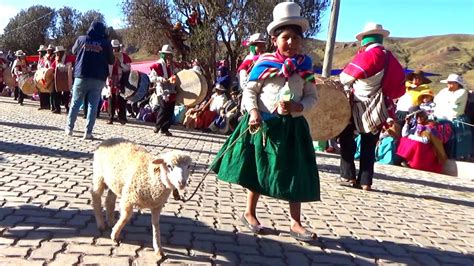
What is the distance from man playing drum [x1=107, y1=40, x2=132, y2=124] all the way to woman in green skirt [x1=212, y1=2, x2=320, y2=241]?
9669 mm

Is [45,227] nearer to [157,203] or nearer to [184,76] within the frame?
[157,203]

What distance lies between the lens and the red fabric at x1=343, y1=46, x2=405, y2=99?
22.4 feet

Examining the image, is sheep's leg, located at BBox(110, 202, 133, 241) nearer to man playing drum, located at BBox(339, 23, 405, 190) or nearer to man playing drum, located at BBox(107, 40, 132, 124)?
man playing drum, located at BBox(339, 23, 405, 190)

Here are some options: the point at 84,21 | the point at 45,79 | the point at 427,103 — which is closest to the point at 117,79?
the point at 45,79

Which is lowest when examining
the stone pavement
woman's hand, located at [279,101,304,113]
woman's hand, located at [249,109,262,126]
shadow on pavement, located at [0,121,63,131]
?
the stone pavement

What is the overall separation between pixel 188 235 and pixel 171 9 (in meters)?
21.0

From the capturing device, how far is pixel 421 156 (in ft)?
37.0

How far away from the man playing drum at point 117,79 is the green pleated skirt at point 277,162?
31.8 feet

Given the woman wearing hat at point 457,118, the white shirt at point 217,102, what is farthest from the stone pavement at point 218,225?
the white shirt at point 217,102

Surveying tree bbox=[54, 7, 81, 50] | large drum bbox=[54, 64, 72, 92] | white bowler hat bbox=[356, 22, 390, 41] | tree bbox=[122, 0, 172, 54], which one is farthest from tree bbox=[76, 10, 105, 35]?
white bowler hat bbox=[356, 22, 390, 41]

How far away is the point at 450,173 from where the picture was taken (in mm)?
11422

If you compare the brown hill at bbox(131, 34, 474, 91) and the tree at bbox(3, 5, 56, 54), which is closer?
the brown hill at bbox(131, 34, 474, 91)

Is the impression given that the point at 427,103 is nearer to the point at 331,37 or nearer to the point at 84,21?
the point at 331,37

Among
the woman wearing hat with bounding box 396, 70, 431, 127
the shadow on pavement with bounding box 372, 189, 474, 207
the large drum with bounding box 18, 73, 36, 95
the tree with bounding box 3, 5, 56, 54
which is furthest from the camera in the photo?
the tree with bounding box 3, 5, 56, 54
